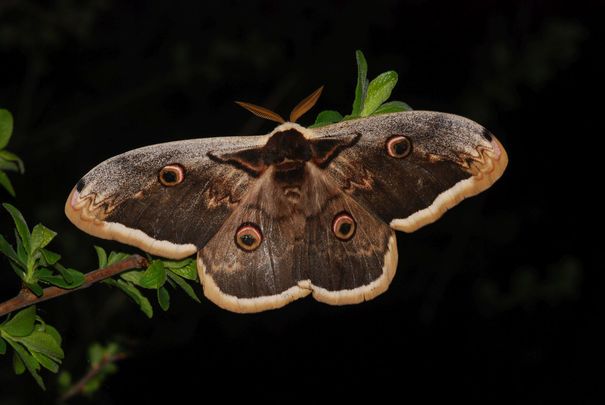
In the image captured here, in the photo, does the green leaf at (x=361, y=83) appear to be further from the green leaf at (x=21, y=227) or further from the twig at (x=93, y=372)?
the twig at (x=93, y=372)

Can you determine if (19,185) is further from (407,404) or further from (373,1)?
(407,404)

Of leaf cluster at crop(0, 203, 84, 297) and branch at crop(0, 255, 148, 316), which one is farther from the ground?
leaf cluster at crop(0, 203, 84, 297)

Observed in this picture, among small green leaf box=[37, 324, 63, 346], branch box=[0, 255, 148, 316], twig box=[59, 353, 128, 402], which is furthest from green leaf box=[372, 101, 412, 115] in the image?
twig box=[59, 353, 128, 402]

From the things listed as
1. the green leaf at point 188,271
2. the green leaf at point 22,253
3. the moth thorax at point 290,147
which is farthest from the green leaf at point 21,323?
the moth thorax at point 290,147

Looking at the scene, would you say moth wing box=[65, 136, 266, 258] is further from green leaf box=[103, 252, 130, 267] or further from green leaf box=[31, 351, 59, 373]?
green leaf box=[31, 351, 59, 373]

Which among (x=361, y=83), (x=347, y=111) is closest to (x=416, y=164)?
(x=361, y=83)

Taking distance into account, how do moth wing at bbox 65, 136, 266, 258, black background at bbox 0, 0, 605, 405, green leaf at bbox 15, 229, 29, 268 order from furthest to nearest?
black background at bbox 0, 0, 605, 405 < moth wing at bbox 65, 136, 266, 258 < green leaf at bbox 15, 229, 29, 268

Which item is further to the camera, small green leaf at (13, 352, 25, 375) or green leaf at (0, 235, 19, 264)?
small green leaf at (13, 352, 25, 375)
